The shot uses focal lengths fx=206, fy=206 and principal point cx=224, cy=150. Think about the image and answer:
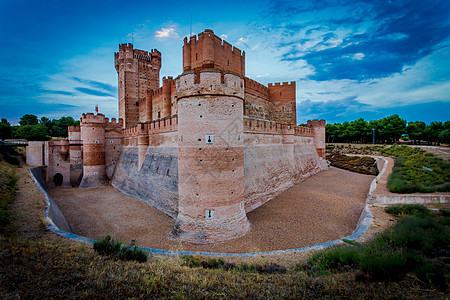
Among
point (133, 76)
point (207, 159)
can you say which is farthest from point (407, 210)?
point (133, 76)

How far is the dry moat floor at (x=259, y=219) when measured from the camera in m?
9.34

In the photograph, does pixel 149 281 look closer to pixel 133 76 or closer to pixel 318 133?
pixel 133 76

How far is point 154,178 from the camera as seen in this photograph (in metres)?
15.1

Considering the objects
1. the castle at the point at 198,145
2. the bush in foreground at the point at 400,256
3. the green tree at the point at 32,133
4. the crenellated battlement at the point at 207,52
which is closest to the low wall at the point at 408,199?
the bush in foreground at the point at 400,256

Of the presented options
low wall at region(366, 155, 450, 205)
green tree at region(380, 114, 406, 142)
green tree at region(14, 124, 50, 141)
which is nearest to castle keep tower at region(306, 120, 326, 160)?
low wall at region(366, 155, 450, 205)

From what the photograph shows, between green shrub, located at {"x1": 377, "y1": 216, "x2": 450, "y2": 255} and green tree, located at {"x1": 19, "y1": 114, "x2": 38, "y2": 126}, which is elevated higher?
green tree, located at {"x1": 19, "y1": 114, "x2": 38, "y2": 126}

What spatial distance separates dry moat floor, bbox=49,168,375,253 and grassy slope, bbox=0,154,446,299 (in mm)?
3862

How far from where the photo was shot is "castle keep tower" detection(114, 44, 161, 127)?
27.2m

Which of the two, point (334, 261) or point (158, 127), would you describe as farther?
point (158, 127)

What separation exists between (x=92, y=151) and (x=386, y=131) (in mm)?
60909

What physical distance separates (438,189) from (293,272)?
12752mm

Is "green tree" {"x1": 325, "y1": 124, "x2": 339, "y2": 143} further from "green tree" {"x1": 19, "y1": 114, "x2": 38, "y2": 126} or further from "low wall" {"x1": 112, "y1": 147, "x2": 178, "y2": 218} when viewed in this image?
"green tree" {"x1": 19, "y1": 114, "x2": 38, "y2": 126}

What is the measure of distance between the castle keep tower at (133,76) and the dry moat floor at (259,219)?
13216 mm

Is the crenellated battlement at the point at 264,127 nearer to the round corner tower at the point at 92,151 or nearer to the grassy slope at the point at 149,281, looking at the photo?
the grassy slope at the point at 149,281
